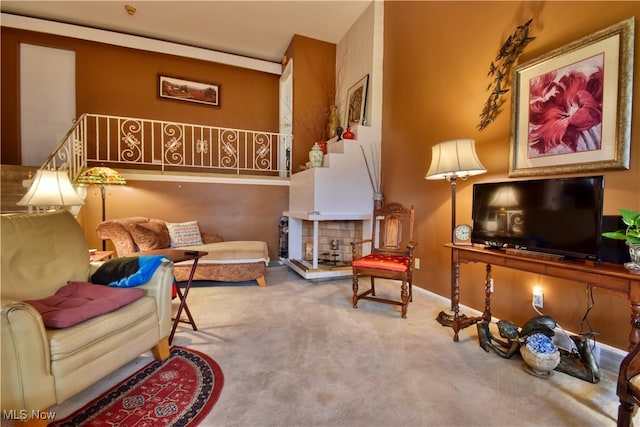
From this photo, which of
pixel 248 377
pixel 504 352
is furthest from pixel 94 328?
pixel 504 352

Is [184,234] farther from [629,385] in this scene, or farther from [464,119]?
[629,385]

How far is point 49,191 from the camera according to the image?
7.24ft

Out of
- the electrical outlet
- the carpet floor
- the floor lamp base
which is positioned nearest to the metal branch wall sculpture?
the electrical outlet

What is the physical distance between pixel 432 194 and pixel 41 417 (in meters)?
3.31

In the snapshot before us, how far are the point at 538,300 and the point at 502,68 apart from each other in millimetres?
1926

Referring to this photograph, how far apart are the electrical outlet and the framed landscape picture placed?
599 centimetres

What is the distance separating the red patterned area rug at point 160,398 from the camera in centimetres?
137

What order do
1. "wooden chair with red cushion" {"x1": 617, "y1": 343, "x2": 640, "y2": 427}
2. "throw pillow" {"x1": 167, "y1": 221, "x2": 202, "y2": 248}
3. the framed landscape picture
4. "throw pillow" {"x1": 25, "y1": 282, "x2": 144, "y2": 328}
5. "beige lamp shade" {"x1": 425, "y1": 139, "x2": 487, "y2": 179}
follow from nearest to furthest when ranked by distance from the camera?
1. "wooden chair with red cushion" {"x1": 617, "y1": 343, "x2": 640, "y2": 427}
2. "throw pillow" {"x1": 25, "y1": 282, "x2": 144, "y2": 328}
3. "beige lamp shade" {"x1": 425, "y1": 139, "x2": 487, "y2": 179}
4. "throw pillow" {"x1": 167, "y1": 221, "x2": 202, "y2": 248}
5. the framed landscape picture

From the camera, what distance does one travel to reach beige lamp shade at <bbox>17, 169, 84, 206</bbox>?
2.17m

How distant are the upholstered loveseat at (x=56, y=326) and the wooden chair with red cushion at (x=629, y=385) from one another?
2407mm

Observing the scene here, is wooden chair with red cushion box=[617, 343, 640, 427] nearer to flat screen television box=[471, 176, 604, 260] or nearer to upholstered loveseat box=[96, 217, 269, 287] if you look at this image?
flat screen television box=[471, 176, 604, 260]

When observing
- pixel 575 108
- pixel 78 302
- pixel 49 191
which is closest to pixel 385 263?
pixel 575 108

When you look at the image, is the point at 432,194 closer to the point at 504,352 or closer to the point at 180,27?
the point at 504,352

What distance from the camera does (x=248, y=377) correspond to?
1.72 meters
